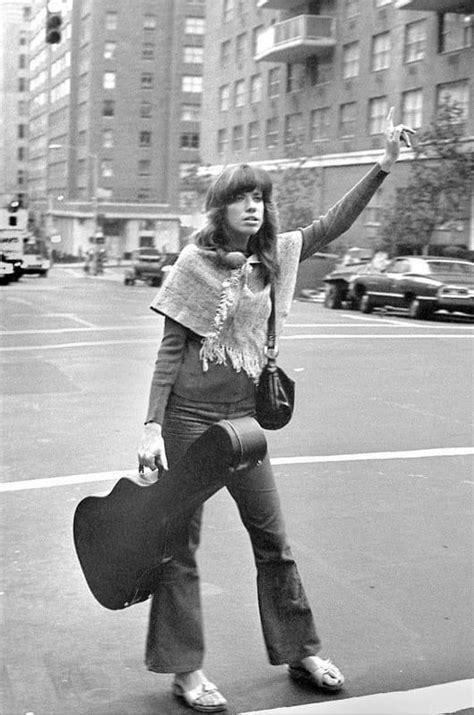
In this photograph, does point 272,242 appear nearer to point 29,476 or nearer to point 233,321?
point 233,321

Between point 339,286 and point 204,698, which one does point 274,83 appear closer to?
point 339,286

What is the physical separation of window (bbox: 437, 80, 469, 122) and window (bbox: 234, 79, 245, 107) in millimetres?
6679

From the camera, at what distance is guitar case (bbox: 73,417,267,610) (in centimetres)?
338

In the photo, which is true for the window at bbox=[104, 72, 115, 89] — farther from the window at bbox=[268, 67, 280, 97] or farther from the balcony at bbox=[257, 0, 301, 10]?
the balcony at bbox=[257, 0, 301, 10]

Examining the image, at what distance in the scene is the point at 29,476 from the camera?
7.45 meters

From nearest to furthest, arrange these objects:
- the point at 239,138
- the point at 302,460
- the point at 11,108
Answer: the point at 11,108 < the point at 302,460 < the point at 239,138

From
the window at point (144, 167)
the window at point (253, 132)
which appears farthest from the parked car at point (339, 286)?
the window at point (144, 167)

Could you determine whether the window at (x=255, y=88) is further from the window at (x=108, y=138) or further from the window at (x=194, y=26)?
the window at (x=194, y=26)

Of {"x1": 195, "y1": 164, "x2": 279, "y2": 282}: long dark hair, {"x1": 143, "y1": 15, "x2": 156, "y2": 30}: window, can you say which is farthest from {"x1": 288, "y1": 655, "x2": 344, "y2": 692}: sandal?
{"x1": 143, "y1": 15, "x2": 156, "y2": 30}: window

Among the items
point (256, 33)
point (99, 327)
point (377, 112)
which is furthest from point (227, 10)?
point (99, 327)

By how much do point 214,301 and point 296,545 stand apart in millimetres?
2428

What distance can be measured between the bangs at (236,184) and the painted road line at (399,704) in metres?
1.69

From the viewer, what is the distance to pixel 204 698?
3.67 m

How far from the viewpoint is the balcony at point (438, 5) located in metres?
35.6
